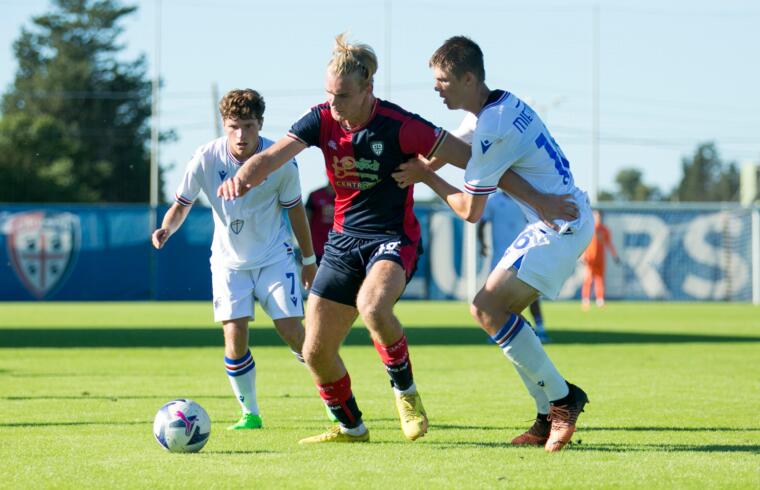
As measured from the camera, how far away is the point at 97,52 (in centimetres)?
7994

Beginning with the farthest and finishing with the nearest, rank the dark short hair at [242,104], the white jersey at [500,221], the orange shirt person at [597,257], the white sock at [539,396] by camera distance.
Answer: the orange shirt person at [597,257]
the white jersey at [500,221]
the dark short hair at [242,104]
the white sock at [539,396]

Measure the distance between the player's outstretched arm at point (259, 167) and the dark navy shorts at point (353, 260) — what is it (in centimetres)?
61

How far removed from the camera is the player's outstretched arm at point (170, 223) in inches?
337

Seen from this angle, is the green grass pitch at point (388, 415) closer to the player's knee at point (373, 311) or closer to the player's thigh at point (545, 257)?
the player's knee at point (373, 311)

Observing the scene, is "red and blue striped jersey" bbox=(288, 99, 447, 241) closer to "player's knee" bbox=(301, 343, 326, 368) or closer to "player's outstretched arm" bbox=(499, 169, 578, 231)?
"player's outstretched arm" bbox=(499, 169, 578, 231)

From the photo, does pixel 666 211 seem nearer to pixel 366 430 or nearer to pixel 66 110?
pixel 366 430

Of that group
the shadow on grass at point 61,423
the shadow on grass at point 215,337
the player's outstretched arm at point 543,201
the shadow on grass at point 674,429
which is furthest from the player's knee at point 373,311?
the shadow on grass at point 215,337

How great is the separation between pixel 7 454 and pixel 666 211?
31.6m

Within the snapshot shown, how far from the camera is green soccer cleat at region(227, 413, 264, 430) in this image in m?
8.27

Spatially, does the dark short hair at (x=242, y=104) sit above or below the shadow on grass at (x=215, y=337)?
above

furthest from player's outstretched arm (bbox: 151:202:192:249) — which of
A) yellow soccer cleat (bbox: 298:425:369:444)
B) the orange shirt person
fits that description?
the orange shirt person

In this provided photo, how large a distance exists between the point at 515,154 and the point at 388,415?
2.80m

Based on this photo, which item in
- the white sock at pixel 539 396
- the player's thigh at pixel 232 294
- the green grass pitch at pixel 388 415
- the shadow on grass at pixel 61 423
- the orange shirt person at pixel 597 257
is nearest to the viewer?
the green grass pitch at pixel 388 415

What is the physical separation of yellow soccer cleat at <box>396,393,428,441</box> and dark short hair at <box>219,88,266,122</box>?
7.47 ft
